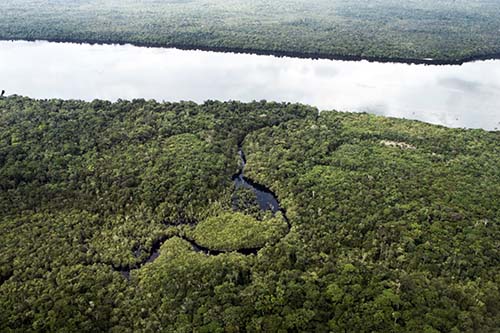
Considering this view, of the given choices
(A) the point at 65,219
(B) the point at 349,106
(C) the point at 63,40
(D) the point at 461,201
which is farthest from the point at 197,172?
(C) the point at 63,40

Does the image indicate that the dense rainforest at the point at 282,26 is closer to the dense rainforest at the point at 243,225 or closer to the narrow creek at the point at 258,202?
the dense rainforest at the point at 243,225

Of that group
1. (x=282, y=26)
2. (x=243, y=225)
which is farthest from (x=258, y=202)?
(x=282, y=26)

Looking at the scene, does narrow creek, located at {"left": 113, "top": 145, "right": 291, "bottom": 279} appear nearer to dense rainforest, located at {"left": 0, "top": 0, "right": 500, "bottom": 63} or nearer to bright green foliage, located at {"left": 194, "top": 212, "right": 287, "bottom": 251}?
bright green foliage, located at {"left": 194, "top": 212, "right": 287, "bottom": 251}

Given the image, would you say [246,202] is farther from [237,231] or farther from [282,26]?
[282,26]

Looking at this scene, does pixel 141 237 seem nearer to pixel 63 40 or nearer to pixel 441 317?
pixel 441 317

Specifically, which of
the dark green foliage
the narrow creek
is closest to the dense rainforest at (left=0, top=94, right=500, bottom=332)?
the dark green foliage

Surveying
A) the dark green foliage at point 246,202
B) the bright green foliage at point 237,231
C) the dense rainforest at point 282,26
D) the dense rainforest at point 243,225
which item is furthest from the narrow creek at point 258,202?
the dense rainforest at point 282,26

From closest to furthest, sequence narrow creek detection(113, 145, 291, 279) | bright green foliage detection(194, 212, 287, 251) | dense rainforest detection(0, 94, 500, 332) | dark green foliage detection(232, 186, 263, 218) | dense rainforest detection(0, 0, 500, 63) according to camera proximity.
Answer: dense rainforest detection(0, 94, 500, 332) < narrow creek detection(113, 145, 291, 279) < bright green foliage detection(194, 212, 287, 251) < dark green foliage detection(232, 186, 263, 218) < dense rainforest detection(0, 0, 500, 63)
